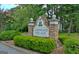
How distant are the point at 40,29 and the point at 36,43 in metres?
0.43

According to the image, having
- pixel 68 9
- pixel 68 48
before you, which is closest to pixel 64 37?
pixel 68 48

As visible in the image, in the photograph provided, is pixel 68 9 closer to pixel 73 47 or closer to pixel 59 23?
pixel 59 23

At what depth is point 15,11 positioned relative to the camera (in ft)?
20.7

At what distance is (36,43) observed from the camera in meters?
6.23

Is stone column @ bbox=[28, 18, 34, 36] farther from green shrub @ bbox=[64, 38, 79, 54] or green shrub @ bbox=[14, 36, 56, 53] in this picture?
green shrub @ bbox=[64, 38, 79, 54]

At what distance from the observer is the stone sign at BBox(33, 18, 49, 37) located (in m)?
6.34

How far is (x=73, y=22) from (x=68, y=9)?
34 centimetres

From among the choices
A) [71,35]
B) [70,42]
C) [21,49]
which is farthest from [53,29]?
[21,49]

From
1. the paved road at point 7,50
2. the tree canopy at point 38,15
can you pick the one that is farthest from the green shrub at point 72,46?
the paved road at point 7,50

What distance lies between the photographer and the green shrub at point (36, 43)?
20.1ft

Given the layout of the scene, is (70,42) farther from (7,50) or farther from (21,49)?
(7,50)

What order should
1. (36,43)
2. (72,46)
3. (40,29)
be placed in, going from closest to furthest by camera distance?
(72,46) → (36,43) → (40,29)

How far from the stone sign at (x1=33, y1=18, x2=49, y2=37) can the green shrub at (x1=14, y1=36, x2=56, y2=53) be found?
0.54 ft
